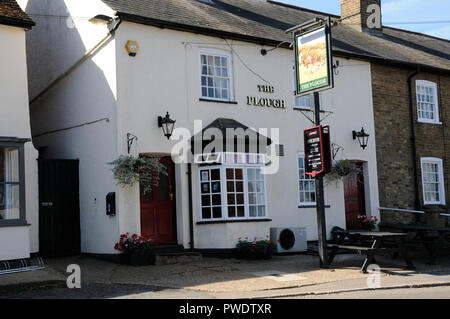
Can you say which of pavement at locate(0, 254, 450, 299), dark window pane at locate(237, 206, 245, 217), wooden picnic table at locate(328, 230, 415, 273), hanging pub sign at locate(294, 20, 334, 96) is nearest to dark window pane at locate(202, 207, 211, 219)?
dark window pane at locate(237, 206, 245, 217)

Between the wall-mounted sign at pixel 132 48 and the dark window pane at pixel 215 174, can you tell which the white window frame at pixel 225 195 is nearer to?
the dark window pane at pixel 215 174

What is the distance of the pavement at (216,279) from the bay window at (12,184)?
4.53ft

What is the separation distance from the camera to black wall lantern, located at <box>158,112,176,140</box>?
12.9m

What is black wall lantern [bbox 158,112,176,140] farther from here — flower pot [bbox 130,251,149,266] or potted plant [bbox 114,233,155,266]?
flower pot [bbox 130,251,149,266]

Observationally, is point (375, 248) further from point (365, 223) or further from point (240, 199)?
point (365, 223)

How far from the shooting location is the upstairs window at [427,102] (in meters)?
18.6

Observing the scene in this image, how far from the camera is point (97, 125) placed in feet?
44.7

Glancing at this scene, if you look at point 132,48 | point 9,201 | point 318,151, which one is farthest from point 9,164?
point 318,151

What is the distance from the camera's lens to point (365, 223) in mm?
16234

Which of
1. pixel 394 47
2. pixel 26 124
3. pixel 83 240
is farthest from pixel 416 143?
pixel 26 124

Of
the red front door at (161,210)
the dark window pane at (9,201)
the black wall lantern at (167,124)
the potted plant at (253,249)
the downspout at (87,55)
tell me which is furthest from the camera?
the red front door at (161,210)

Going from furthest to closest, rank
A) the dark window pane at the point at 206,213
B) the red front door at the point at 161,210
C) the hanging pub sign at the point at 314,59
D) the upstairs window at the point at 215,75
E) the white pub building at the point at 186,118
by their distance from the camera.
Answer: the upstairs window at the point at 215,75, the dark window pane at the point at 206,213, the red front door at the point at 161,210, the white pub building at the point at 186,118, the hanging pub sign at the point at 314,59

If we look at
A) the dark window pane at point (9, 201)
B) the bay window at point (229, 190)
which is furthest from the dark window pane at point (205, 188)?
the dark window pane at point (9, 201)

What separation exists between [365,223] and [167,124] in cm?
704
